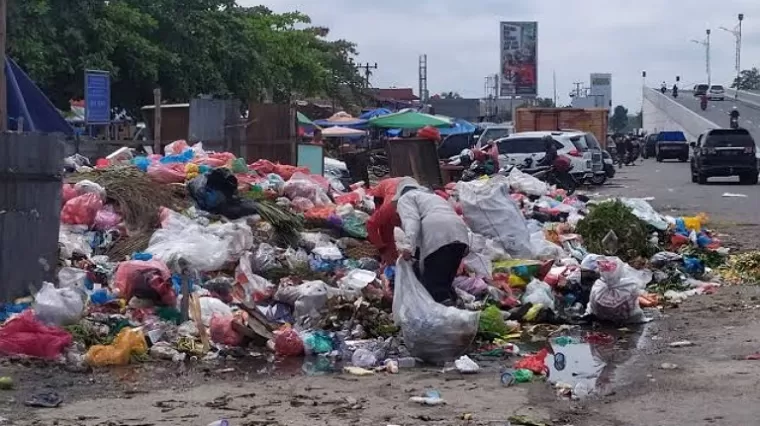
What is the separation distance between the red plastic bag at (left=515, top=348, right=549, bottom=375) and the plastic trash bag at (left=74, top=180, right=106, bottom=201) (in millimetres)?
5480

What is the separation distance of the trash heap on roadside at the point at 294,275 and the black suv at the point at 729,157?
56.9ft

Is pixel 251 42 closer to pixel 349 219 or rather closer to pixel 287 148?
pixel 287 148

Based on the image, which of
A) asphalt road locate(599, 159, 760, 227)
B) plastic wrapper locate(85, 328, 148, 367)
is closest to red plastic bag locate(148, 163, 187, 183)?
plastic wrapper locate(85, 328, 148, 367)

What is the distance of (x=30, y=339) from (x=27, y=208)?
4.70ft

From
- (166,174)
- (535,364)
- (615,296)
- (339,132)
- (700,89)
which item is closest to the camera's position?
(535,364)

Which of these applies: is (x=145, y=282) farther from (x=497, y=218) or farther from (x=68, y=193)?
(x=497, y=218)

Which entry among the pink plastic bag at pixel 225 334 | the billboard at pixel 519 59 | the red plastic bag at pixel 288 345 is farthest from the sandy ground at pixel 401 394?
the billboard at pixel 519 59

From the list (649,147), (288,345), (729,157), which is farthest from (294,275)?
(649,147)

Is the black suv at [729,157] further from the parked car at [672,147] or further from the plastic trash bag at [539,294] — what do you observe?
the parked car at [672,147]

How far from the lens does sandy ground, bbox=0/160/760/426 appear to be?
6.70 meters

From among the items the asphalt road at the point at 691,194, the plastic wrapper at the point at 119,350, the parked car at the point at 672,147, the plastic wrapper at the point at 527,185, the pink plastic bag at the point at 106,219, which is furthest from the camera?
the parked car at the point at 672,147

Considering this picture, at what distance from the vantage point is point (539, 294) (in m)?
10.6

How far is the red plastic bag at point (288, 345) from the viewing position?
8.88 m

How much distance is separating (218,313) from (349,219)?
3423mm
